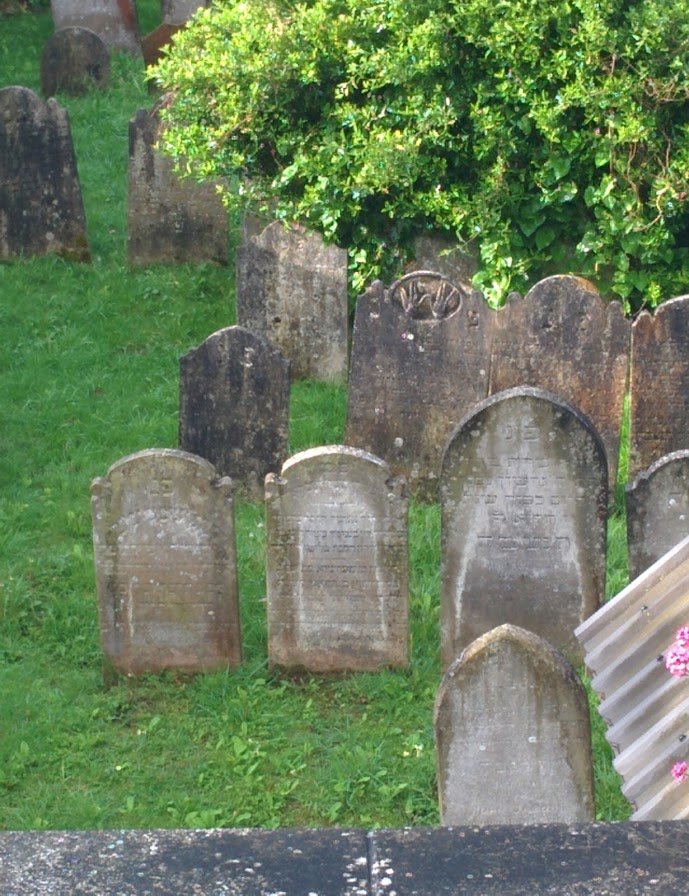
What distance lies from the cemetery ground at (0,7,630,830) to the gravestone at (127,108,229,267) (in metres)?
1.66

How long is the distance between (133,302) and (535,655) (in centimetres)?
715

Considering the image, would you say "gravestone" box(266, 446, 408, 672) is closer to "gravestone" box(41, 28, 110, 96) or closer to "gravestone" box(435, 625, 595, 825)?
"gravestone" box(435, 625, 595, 825)

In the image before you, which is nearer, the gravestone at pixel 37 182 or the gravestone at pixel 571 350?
the gravestone at pixel 571 350

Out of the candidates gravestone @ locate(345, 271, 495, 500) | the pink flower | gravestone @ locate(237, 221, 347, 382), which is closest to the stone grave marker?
the pink flower

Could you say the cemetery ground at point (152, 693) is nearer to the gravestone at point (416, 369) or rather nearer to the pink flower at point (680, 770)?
the gravestone at point (416, 369)

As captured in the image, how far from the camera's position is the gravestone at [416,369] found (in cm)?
827

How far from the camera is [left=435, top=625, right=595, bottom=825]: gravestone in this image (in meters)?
4.87

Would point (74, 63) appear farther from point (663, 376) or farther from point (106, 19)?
point (663, 376)

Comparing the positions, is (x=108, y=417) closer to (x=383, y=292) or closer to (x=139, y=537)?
(x=383, y=292)

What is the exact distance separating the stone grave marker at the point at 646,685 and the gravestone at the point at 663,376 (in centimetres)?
399

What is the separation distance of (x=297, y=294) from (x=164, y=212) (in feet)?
8.45

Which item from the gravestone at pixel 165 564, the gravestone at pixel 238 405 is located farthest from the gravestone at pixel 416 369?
the gravestone at pixel 165 564

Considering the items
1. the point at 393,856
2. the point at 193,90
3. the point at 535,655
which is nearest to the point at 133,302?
the point at 193,90

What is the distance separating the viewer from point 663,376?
26.5ft
